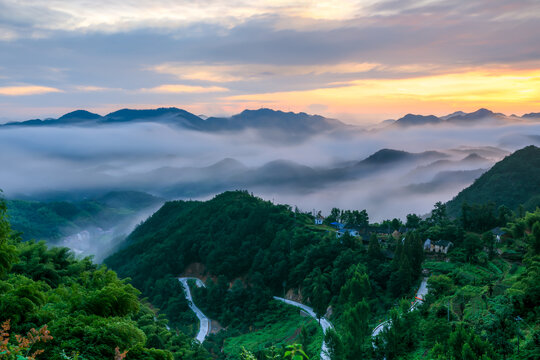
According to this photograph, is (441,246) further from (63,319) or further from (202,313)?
(63,319)

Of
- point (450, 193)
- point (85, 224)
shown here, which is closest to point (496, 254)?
point (85, 224)

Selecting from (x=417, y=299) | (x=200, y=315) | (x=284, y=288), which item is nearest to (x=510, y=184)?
(x=284, y=288)

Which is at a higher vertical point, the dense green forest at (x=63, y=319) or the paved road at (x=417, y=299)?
the dense green forest at (x=63, y=319)

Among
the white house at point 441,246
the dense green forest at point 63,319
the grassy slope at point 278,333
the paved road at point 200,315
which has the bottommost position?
the paved road at point 200,315

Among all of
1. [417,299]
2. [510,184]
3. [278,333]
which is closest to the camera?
[417,299]

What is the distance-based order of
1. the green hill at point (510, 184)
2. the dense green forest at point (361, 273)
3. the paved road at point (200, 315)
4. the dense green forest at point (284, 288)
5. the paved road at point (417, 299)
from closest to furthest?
the dense green forest at point (284, 288)
the dense green forest at point (361, 273)
the paved road at point (417, 299)
the paved road at point (200, 315)
the green hill at point (510, 184)

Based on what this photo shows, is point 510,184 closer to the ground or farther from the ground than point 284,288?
farther from the ground

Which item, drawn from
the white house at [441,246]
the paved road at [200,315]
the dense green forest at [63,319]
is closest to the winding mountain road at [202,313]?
the paved road at [200,315]

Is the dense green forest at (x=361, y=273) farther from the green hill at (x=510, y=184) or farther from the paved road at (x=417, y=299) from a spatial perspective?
the green hill at (x=510, y=184)

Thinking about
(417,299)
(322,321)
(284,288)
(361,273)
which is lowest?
(284,288)
